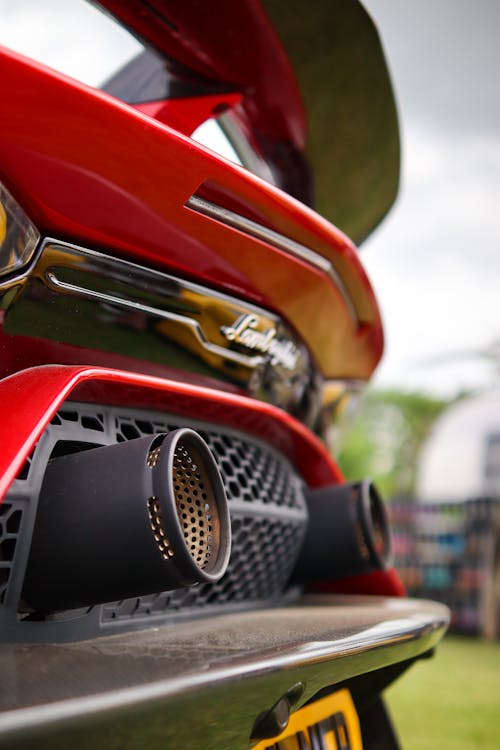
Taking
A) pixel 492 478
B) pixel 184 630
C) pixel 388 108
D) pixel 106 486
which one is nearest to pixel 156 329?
pixel 106 486

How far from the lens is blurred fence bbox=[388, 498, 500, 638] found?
20.2ft

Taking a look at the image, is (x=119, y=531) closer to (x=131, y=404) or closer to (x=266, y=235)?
(x=131, y=404)

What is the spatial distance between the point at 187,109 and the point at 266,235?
1.13 ft

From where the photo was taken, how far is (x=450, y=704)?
3375 millimetres

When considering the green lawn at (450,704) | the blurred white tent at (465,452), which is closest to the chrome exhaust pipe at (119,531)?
the green lawn at (450,704)

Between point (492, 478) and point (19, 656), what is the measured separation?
1066cm

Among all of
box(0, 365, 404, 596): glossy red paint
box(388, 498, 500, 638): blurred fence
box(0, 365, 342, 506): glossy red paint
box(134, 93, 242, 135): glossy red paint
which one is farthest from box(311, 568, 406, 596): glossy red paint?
box(388, 498, 500, 638): blurred fence

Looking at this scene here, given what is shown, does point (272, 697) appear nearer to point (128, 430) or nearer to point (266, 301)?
point (128, 430)

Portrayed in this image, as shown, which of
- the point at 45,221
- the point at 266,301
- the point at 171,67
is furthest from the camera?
the point at 171,67

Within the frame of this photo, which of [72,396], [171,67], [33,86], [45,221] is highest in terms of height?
[171,67]

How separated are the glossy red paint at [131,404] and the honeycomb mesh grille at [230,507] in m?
0.03

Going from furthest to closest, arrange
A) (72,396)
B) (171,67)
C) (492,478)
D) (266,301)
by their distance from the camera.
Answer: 1. (492,478)
2. (171,67)
3. (266,301)
4. (72,396)

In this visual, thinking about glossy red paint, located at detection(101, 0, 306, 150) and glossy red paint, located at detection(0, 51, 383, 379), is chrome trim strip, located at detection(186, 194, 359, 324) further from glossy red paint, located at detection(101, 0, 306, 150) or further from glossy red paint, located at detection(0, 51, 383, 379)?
glossy red paint, located at detection(101, 0, 306, 150)

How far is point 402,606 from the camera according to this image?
1.33m
